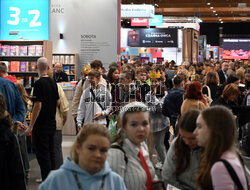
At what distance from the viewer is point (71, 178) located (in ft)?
6.45

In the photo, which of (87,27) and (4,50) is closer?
(4,50)

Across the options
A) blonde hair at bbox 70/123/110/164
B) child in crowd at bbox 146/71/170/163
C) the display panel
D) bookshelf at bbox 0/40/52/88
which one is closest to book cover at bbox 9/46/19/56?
bookshelf at bbox 0/40/52/88

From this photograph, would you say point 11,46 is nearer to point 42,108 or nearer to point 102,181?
point 42,108

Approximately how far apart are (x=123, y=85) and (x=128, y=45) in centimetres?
1725

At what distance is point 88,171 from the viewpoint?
199 centimetres

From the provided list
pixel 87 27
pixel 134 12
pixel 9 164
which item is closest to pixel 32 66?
pixel 87 27

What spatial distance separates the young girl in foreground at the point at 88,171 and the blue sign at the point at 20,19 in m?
8.99

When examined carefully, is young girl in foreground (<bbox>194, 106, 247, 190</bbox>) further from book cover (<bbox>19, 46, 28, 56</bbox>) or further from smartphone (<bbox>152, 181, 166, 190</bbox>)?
book cover (<bbox>19, 46, 28, 56</bbox>)

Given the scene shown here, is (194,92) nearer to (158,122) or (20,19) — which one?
(158,122)

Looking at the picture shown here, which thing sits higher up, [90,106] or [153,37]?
[153,37]

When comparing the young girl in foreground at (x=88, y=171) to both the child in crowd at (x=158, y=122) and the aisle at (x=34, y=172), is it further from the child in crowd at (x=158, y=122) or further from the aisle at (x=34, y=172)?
the child in crowd at (x=158, y=122)

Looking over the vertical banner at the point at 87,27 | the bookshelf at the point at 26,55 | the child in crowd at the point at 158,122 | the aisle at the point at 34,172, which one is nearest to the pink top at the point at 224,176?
the aisle at the point at 34,172

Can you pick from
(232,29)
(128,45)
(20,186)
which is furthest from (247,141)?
(232,29)

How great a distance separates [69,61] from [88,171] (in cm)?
966
